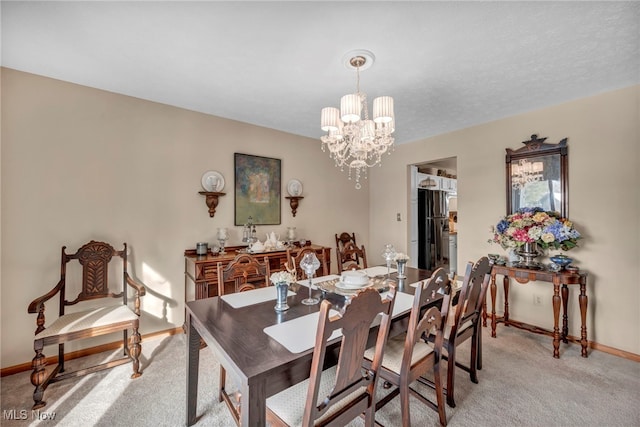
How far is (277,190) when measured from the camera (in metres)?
3.82

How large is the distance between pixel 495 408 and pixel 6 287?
3983 millimetres

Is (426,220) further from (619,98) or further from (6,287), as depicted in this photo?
(6,287)

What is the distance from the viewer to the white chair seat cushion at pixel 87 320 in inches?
78.7

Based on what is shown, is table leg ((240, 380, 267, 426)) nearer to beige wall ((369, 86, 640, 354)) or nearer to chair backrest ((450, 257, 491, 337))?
chair backrest ((450, 257, 491, 337))

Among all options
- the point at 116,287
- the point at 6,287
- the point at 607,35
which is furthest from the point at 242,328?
the point at 607,35

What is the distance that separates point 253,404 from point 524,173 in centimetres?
369

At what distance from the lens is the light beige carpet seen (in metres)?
1.76

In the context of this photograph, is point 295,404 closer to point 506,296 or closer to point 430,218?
point 506,296

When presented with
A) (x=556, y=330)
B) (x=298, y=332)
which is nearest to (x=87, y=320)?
(x=298, y=332)

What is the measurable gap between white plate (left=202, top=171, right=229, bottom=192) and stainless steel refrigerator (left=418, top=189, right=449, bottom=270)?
3352mm

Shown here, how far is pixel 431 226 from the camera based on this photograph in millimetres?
4969

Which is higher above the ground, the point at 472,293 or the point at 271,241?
the point at 271,241

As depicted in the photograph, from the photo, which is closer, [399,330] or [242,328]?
[242,328]

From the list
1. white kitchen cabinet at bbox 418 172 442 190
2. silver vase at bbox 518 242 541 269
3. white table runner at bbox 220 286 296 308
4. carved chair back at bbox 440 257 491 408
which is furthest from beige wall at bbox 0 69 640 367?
carved chair back at bbox 440 257 491 408
